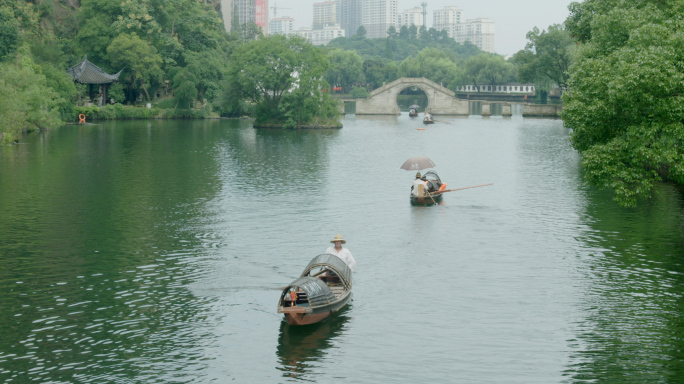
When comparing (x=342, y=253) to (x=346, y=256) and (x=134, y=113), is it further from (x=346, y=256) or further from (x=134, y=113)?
(x=134, y=113)

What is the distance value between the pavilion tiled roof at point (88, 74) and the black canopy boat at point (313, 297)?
3609 inches

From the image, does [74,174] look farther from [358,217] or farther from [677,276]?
[677,276]

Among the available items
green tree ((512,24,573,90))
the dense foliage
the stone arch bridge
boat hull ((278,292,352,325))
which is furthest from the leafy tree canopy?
Answer: boat hull ((278,292,352,325))

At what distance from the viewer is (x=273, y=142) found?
8206 centimetres

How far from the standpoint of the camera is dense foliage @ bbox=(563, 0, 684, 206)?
98.4 ft

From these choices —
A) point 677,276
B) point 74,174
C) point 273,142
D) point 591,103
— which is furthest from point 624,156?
point 273,142

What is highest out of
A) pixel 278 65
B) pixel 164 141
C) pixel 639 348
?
pixel 278 65

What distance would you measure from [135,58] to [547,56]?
221 ft

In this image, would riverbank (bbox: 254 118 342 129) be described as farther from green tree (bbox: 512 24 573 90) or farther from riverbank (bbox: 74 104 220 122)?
green tree (bbox: 512 24 573 90)

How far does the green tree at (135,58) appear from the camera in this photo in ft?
367

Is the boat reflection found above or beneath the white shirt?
beneath

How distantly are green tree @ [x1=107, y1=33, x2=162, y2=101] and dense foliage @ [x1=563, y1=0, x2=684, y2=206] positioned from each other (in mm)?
88599

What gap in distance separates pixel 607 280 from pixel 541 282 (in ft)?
8.51

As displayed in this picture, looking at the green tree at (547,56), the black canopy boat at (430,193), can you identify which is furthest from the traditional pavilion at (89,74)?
the black canopy boat at (430,193)
